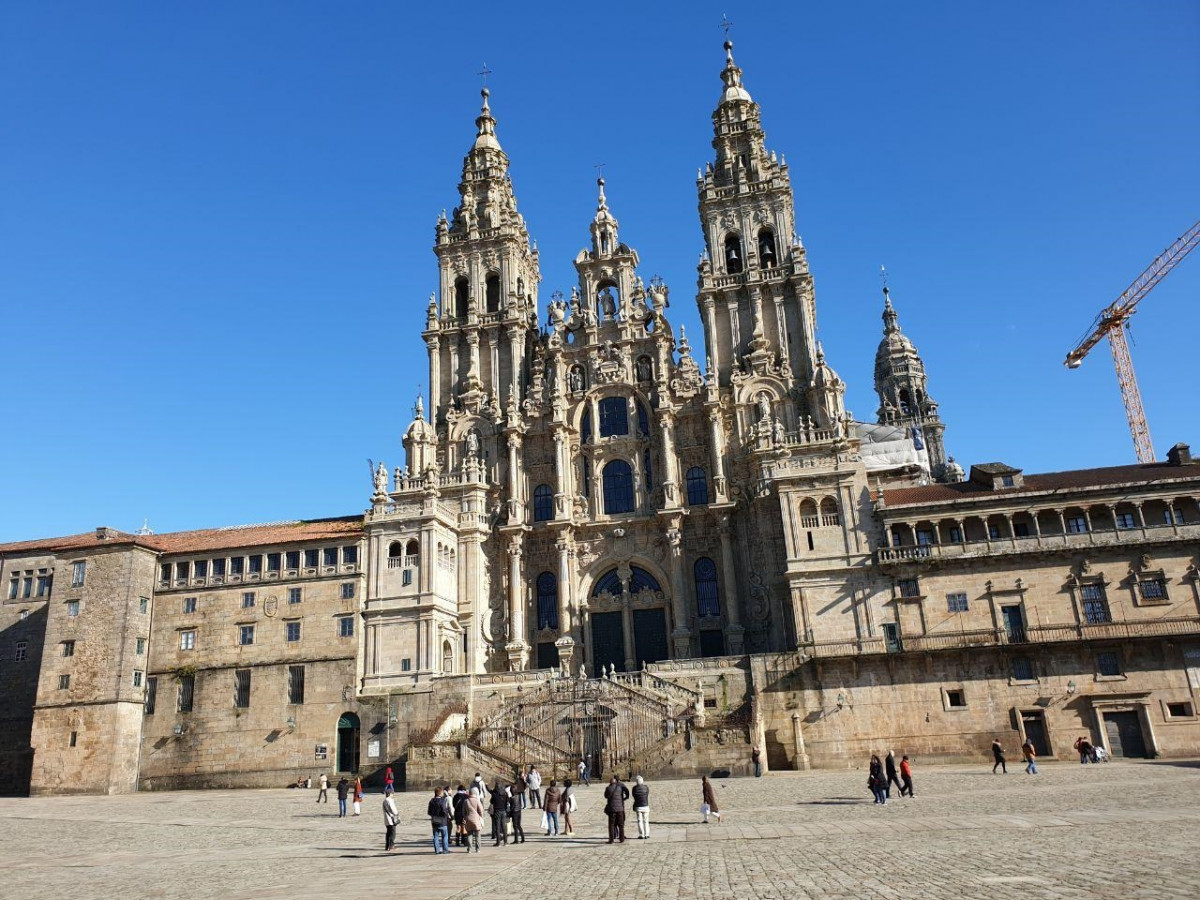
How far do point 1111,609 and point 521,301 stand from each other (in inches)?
1702

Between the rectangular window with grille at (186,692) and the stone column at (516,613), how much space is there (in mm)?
19211

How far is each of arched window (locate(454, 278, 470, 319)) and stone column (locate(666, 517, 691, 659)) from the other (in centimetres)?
2443

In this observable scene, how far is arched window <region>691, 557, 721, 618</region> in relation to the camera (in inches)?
2253

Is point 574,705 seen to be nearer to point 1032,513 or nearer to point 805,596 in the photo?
point 805,596

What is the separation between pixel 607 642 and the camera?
58.4 meters

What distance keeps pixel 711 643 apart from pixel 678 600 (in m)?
3.54

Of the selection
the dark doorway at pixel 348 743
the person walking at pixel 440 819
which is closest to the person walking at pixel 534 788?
the person walking at pixel 440 819

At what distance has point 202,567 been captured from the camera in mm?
57750

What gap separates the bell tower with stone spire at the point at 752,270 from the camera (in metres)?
60.8

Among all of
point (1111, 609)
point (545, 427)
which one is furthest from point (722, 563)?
point (1111, 609)

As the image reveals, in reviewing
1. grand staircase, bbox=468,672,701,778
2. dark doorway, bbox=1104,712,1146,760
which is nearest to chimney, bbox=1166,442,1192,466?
dark doorway, bbox=1104,712,1146,760

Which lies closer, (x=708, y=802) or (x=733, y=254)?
(x=708, y=802)

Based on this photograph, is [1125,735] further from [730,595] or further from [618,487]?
[618,487]

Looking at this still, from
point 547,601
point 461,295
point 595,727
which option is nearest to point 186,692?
point 547,601
